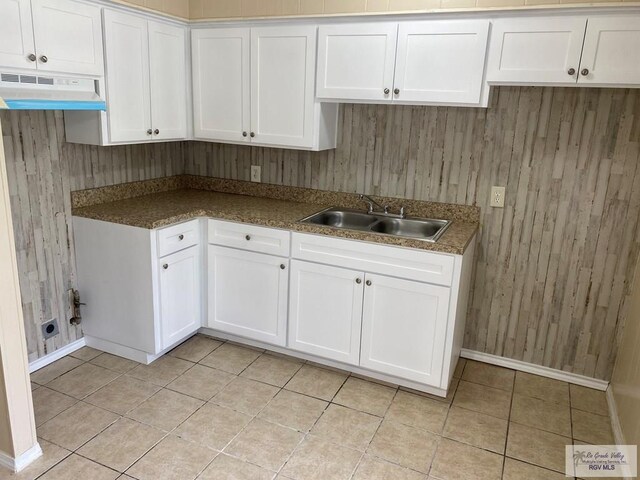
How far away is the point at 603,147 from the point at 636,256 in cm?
61

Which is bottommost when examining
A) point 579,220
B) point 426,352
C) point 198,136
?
point 426,352

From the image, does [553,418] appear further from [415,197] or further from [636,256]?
[415,197]

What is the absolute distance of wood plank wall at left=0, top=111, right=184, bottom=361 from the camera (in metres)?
2.47

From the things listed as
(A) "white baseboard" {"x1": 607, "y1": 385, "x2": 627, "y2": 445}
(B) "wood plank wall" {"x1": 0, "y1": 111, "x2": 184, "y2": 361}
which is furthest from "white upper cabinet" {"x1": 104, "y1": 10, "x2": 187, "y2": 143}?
(A) "white baseboard" {"x1": 607, "y1": 385, "x2": 627, "y2": 445}

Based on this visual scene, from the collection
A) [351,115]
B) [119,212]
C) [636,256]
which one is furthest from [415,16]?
[119,212]

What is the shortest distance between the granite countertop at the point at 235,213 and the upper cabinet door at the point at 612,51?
3.13ft

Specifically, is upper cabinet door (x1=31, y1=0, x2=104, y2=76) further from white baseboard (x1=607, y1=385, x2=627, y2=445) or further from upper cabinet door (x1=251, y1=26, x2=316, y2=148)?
white baseboard (x1=607, y1=385, x2=627, y2=445)

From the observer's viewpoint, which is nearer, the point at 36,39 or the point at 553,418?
the point at 36,39

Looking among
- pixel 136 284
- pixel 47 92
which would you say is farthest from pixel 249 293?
pixel 47 92

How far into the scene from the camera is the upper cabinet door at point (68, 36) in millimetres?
2193

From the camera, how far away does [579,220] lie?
8.72ft

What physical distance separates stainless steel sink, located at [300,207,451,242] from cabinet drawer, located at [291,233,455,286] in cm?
18

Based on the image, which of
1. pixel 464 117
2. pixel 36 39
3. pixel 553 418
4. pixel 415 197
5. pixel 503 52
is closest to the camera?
pixel 36 39

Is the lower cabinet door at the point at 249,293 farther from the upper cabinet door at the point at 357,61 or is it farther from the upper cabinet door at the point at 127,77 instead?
the upper cabinet door at the point at 357,61
